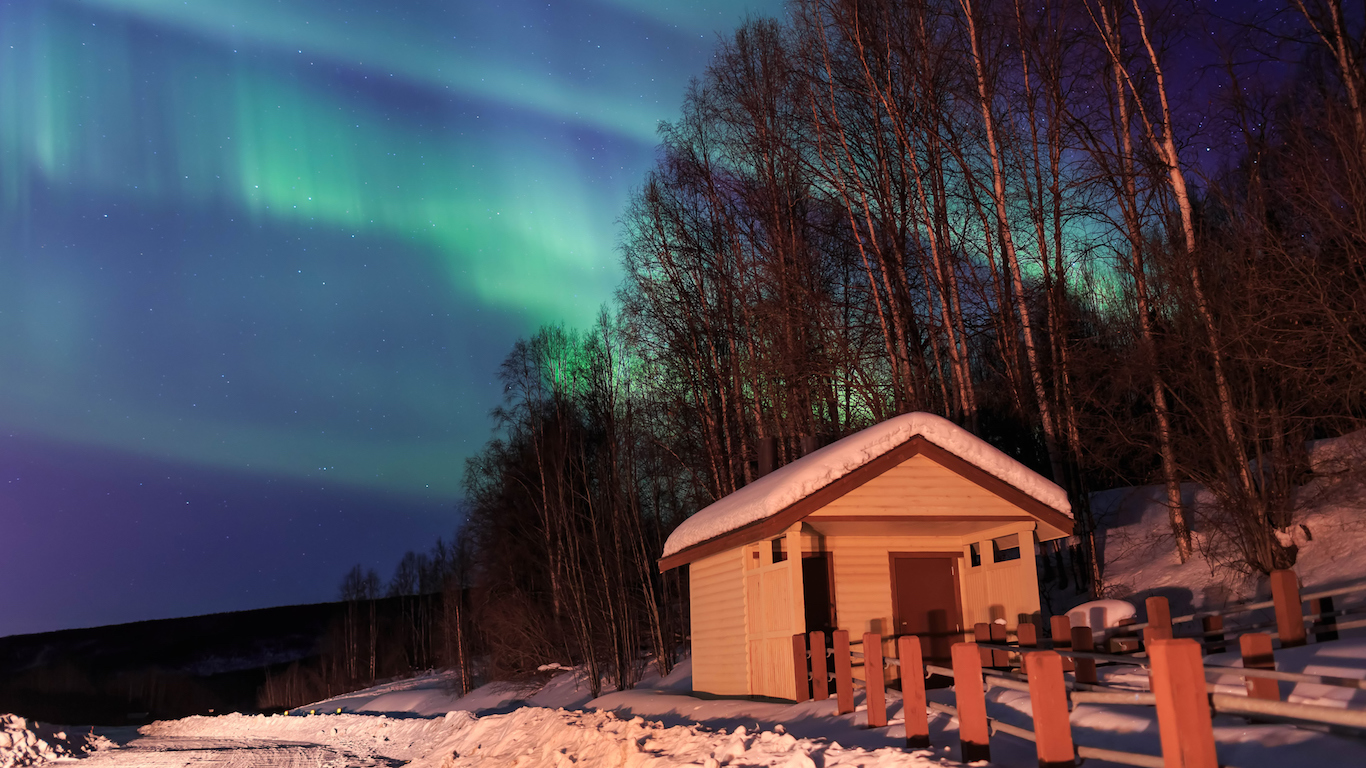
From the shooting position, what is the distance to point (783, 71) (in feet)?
76.9

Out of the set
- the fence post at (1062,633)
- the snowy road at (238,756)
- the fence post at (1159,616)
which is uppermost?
the fence post at (1159,616)

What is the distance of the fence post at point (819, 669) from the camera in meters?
11.5

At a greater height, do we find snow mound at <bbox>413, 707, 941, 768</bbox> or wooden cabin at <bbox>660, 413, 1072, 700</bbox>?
wooden cabin at <bbox>660, 413, 1072, 700</bbox>

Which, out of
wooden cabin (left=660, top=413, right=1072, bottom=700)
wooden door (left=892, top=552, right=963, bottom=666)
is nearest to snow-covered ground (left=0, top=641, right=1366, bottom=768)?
wooden cabin (left=660, top=413, right=1072, bottom=700)

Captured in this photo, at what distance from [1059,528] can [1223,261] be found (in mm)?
5058

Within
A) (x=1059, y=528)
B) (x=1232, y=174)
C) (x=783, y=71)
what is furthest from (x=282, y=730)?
(x=1232, y=174)

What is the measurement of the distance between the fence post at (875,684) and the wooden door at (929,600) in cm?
528

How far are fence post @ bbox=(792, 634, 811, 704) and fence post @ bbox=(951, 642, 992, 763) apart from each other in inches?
193

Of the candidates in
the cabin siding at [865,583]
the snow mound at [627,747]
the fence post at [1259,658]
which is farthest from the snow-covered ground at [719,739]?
the cabin siding at [865,583]

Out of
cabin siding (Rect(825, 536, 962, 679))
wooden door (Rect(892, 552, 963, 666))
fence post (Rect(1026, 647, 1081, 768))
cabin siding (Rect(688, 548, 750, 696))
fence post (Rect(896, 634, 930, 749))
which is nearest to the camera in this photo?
fence post (Rect(1026, 647, 1081, 768))

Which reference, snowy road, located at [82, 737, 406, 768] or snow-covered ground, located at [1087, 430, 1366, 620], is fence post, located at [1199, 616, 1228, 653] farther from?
snowy road, located at [82, 737, 406, 768]

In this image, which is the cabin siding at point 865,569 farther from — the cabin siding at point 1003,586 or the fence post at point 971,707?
the fence post at point 971,707

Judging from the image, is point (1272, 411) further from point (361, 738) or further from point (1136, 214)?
point (361, 738)

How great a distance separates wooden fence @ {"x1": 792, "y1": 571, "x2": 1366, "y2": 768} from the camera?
5203 millimetres
